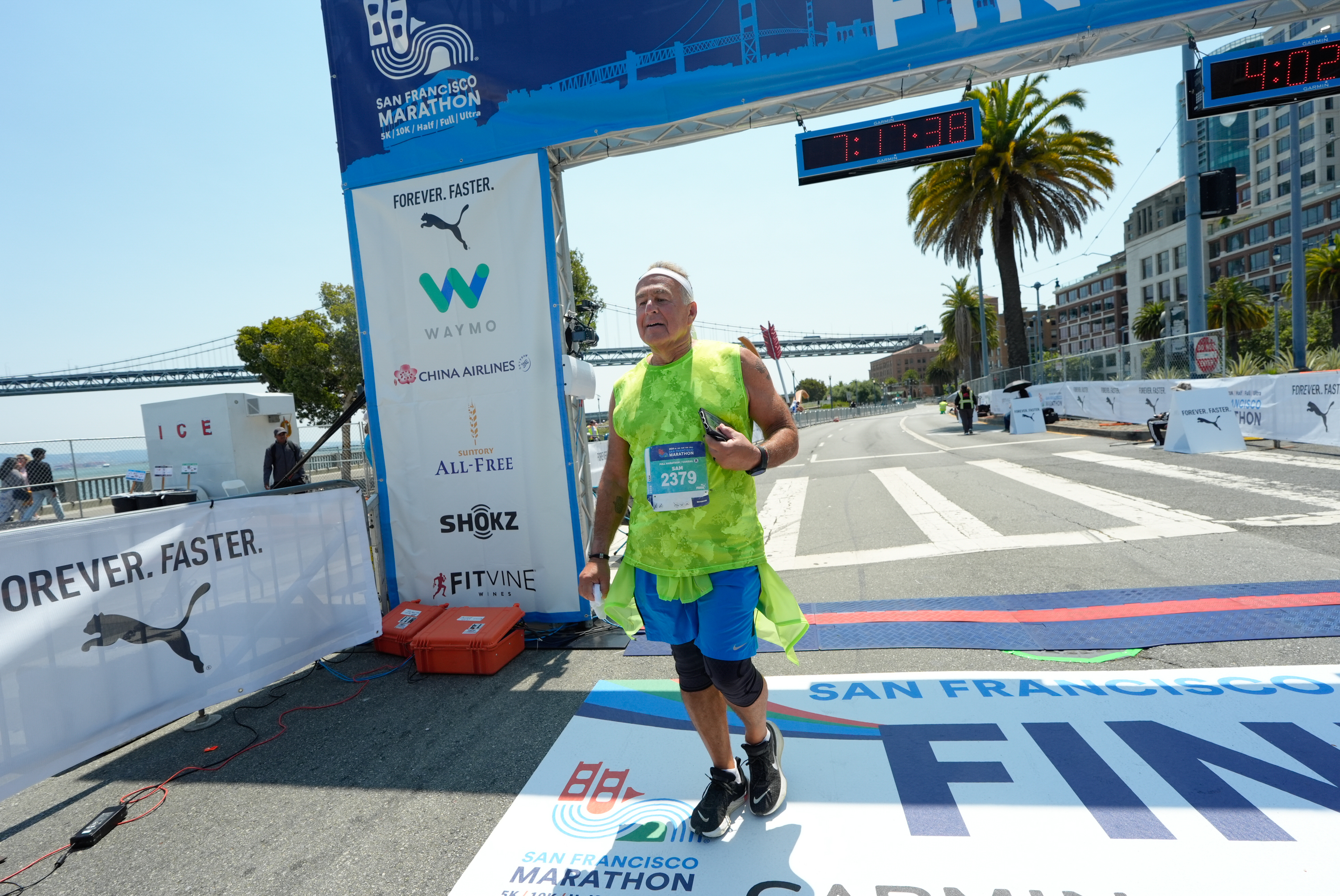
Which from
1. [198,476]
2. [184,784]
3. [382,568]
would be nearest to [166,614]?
[184,784]

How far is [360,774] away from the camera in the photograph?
3012 mm

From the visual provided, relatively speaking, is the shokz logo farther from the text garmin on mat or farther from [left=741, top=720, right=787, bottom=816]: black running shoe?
[left=741, top=720, right=787, bottom=816]: black running shoe

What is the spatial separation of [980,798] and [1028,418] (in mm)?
17905

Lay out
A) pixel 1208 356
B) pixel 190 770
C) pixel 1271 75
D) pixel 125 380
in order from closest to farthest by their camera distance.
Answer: pixel 190 770
pixel 1271 75
pixel 1208 356
pixel 125 380

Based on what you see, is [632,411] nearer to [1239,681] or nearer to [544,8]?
[1239,681]

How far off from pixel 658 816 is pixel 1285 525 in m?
6.30

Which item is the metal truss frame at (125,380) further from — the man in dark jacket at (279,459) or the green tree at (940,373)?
the green tree at (940,373)

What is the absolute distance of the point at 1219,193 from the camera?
Result: 324 inches

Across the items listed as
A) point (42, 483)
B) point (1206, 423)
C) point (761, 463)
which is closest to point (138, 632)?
point (761, 463)

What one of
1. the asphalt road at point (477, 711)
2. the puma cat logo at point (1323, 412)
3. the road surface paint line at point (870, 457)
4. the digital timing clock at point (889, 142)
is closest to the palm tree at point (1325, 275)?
the road surface paint line at point (870, 457)

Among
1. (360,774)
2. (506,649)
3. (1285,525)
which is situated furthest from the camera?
(1285,525)

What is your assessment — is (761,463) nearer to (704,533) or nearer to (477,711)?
(704,533)

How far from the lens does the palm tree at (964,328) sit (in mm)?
48531

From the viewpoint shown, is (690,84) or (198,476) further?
(198,476)
